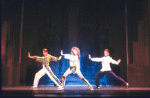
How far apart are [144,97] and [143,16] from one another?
5078mm

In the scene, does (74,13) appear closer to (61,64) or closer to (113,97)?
(61,64)

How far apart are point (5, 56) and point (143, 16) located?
309 inches

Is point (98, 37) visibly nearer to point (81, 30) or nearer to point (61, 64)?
point (81, 30)

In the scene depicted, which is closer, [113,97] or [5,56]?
[113,97]

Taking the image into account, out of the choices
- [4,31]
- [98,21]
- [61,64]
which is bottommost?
[61,64]

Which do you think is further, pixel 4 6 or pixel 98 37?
pixel 98 37

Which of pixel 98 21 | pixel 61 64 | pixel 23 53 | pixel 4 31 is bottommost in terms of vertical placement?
pixel 61 64

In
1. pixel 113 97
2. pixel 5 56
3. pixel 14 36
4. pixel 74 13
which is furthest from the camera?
pixel 74 13

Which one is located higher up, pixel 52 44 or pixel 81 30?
pixel 81 30

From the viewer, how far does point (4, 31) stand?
27.1ft

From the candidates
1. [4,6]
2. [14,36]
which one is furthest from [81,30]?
[4,6]

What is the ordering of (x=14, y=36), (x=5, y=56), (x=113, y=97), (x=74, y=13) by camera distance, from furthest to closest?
(x=74, y=13), (x=14, y=36), (x=5, y=56), (x=113, y=97)

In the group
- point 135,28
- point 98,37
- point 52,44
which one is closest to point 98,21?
point 98,37

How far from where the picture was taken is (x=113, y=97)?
17.1 feet
